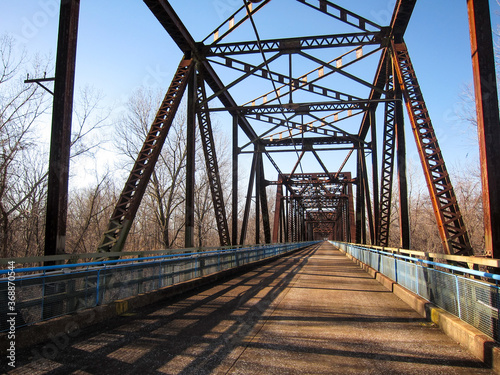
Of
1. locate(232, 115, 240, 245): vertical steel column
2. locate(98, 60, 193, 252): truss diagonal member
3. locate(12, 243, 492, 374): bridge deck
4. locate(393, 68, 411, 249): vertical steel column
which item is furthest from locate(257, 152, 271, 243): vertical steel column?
locate(12, 243, 492, 374): bridge deck

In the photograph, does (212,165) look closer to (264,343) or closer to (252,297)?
(252,297)

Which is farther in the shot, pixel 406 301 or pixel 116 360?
pixel 406 301

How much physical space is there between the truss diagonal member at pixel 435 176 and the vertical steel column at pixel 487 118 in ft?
7.72

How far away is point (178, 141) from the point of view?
27.1m

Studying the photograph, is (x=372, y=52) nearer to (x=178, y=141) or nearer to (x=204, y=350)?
(x=204, y=350)

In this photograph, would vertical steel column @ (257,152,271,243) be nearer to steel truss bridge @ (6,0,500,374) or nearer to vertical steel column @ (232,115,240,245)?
vertical steel column @ (232,115,240,245)

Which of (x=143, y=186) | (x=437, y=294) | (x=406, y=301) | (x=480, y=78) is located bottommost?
(x=406, y=301)

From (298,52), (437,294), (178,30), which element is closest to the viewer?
(437,294)

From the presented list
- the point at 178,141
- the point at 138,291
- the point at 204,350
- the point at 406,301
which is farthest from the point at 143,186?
the point at 178,141

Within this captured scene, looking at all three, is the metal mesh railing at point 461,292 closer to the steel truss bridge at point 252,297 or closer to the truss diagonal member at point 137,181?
the steel truss bridge at point 252,297

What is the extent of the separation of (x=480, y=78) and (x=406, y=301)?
482 cm

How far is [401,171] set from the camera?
12805mm

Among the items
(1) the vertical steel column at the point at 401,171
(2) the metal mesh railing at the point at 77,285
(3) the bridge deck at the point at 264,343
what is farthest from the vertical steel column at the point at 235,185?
(3) the bridge deck at the point at 264,343

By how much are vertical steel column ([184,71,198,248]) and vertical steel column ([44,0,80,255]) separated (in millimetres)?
6294
